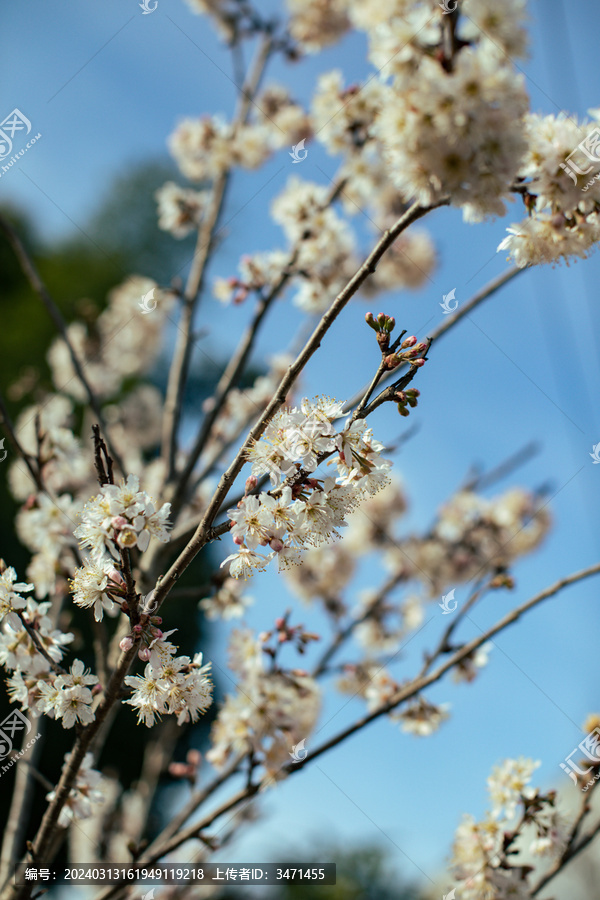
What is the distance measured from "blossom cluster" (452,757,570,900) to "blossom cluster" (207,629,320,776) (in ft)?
2.16

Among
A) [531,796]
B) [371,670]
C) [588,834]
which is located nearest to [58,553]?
[371,670]

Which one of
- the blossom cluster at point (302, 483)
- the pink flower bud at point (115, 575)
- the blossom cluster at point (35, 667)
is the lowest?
the blossom cluster at point (35, 667)

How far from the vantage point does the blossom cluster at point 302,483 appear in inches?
42.9

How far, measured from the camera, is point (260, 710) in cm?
214

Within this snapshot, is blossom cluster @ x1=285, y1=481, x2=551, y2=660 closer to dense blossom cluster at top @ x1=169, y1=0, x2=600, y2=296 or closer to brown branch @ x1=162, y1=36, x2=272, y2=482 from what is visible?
brown branch @ x1=162, y1=36, x2=272, y2=482

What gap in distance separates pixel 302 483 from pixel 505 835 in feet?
4.93

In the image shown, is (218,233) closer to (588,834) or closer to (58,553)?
(58,553)

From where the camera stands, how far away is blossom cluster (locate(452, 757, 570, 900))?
1.79m

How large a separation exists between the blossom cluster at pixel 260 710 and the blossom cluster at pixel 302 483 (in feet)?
3.60
